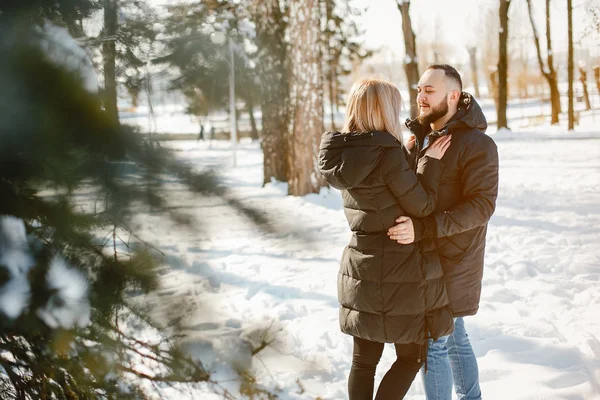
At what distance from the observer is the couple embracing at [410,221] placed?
2.00 meters

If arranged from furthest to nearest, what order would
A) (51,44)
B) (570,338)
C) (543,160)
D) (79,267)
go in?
(543,160) < (570,338) < (79,267) < (51,44)

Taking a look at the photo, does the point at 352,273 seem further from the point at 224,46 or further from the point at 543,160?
the point at 543,160

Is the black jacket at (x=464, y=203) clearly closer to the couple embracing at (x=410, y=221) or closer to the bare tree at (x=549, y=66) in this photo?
the couple embracing at (x=410, y=221)

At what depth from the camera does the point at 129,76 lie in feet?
2.21

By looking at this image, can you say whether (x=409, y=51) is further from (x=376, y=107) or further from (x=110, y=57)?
(x=110, y=57)

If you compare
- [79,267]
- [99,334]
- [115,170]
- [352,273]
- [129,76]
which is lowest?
[352,273]

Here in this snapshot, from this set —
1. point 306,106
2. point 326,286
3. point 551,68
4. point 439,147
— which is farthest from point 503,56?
point 439,147

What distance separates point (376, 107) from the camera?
2.05m

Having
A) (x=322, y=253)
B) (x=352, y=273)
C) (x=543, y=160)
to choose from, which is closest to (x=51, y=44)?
(x=322, y=253)

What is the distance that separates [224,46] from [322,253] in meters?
0.30

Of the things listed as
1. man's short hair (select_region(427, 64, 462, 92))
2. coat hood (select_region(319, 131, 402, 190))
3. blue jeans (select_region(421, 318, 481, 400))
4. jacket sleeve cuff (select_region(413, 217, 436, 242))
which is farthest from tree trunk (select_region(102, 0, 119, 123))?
blue jeans (select_region(421, 318, 481, 400))

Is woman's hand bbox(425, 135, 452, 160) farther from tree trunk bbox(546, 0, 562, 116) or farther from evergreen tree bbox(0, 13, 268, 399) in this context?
tree trunk bbox(546, 0, 562, 116)

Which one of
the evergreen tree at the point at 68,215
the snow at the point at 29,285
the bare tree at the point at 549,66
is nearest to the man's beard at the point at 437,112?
the evergreen tree at the point at 68,215

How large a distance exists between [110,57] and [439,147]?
5.50ft
